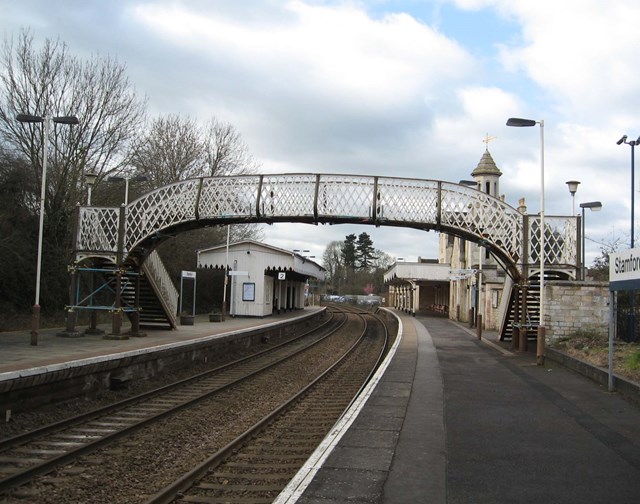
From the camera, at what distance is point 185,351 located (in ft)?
57.3

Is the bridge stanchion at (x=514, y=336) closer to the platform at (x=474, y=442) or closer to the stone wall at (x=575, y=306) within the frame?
the stone wall at (x=575, y=306)

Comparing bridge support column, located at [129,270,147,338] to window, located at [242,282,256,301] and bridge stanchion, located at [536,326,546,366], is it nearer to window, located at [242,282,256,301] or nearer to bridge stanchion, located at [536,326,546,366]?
bridge stanchion, located at [536,326,546,366]

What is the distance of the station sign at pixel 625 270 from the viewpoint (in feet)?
33.1

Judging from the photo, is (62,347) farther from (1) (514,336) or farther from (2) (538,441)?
(1) (514,336)

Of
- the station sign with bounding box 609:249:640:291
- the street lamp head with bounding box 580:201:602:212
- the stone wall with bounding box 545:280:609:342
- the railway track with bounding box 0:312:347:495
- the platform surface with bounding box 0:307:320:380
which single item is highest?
the street lamp head with bounding box 580:201:602:212

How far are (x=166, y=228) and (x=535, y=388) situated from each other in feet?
39.0

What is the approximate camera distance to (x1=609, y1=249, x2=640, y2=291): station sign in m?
10.1

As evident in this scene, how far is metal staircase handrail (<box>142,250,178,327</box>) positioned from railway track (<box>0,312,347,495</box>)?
6127 millimetres

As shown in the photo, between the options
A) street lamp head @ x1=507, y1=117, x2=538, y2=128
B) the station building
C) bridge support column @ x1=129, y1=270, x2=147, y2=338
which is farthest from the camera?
the station building

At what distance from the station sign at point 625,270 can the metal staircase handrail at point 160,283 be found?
14.3m

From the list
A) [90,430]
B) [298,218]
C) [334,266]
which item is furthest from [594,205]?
[334,266]

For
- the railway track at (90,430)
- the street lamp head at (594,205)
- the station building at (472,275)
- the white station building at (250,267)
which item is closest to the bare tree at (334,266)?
the station building at (472,275)

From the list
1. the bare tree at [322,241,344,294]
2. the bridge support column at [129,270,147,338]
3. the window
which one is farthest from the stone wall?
the bare tree at [322,241,344,294]

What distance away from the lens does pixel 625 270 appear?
10633 mm
